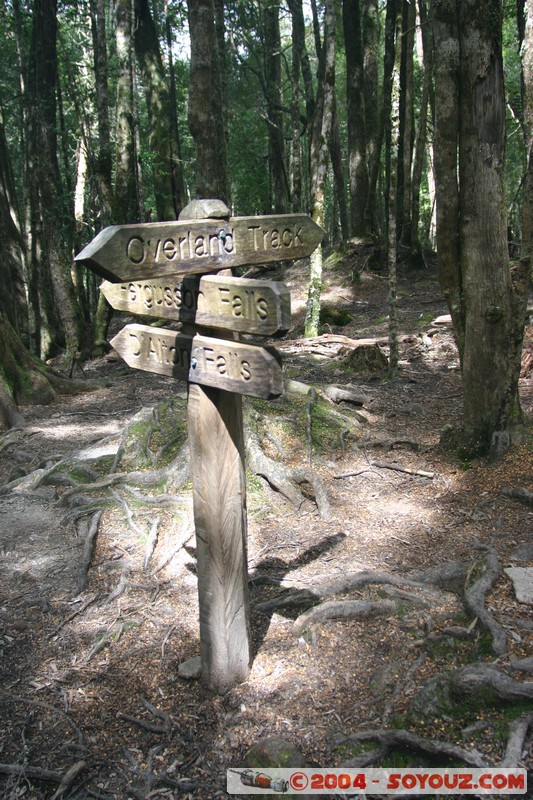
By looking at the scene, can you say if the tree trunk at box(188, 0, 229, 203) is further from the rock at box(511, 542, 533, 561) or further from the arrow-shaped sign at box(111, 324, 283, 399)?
the rock at box(511, 542, 533, 561)

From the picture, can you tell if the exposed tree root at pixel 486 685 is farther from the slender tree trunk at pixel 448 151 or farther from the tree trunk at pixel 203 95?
the tree trunk at pixel 203 95

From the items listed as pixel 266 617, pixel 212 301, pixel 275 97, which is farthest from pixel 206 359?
pixel 275 97

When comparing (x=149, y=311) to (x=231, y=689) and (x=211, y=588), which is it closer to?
(x=211, y=588)

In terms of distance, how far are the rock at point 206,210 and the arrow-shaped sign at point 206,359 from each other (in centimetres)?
65

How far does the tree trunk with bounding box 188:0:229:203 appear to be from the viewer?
1001 cm

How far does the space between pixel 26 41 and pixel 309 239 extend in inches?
943

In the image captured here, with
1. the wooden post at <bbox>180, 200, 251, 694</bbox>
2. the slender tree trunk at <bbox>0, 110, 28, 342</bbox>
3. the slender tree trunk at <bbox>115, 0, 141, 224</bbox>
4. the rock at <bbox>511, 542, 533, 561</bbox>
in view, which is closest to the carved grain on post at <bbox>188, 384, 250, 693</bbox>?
the wooden post at <bbox>180, 200, 251, 694</bbox>

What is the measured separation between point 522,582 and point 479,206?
3719 millimetres

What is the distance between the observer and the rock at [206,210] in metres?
3.24

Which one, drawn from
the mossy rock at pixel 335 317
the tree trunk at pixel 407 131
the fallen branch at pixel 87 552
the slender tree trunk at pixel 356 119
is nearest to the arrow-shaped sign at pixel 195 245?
the fallen branch at pixel 87 552

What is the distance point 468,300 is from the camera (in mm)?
6230

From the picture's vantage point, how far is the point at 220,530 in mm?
3588

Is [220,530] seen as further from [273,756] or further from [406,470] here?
[406,470]

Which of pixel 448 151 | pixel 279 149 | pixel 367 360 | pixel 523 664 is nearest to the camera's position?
pixel 523 664
